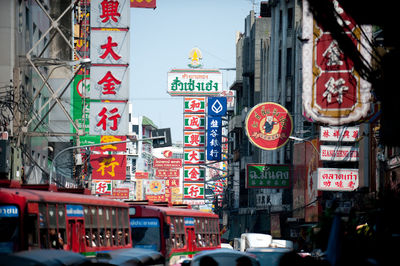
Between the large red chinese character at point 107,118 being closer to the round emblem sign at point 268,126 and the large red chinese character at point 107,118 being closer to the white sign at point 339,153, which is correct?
the white sign at point 339,153

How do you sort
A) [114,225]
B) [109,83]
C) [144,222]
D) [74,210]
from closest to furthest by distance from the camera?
[74,210] < [114,225] < [144,222] < [109,83]

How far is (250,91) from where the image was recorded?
285ft

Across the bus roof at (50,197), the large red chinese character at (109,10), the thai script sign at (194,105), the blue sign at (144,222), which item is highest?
the large red chinese character at (109,10)

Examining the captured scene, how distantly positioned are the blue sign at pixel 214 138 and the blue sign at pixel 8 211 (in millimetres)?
73083

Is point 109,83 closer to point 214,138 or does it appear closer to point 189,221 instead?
point 189,221

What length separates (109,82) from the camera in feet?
142

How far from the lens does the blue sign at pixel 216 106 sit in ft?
297

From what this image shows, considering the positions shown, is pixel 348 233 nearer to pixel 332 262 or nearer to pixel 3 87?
pixel 332 262

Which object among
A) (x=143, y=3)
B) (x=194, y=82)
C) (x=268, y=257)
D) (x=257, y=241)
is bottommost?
(x=257, y=241)

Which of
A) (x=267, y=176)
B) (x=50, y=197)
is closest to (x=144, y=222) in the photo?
(x=50, y=197)

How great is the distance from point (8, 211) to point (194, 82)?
3766 inches

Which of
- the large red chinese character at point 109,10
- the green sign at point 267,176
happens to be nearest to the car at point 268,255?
the large red chinese character at point 109,10

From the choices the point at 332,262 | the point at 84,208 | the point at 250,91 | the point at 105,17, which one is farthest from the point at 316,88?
the point at 250,91

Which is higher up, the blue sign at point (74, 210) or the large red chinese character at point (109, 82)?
the large red chinese character at point (109, 82)
